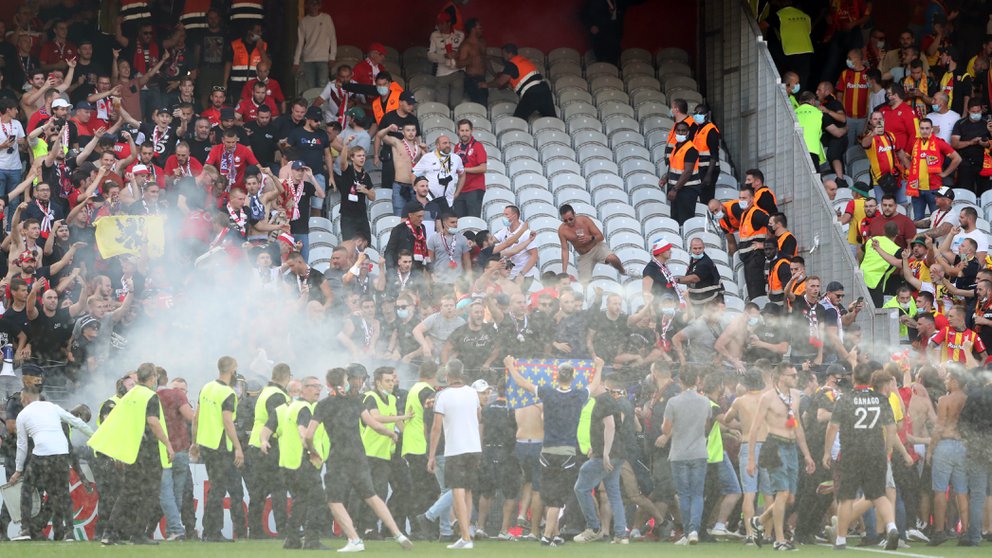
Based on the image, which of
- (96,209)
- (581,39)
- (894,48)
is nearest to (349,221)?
(96,209)

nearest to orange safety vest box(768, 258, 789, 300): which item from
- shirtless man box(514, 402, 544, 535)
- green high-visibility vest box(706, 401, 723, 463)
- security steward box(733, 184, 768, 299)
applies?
security steward box(733, 184, 768, 299)

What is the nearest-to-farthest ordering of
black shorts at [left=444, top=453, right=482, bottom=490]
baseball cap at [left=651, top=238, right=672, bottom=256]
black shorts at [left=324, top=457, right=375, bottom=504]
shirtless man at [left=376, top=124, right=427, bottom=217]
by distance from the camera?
black shorts at [left=324, top=457, right=375, bottom=504]
black shorts at [left=444, top=453, right=482, bottom=490]
baseball cap at [left=651, top=238, right=672, bottom=256]
shirtless man at [left=376, top=124, right=427, bottom=217]

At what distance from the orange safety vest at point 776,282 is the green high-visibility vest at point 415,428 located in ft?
18.8

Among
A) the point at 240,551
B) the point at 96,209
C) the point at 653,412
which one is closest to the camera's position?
the point at 240,551

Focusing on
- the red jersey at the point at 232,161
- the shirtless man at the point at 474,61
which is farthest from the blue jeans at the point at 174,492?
the shirtless man at the point at 474,61

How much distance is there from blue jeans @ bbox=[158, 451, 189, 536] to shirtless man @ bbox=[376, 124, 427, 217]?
566cm

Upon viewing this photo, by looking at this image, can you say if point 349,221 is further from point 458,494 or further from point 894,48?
point 894,48

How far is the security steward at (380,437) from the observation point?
563 inches

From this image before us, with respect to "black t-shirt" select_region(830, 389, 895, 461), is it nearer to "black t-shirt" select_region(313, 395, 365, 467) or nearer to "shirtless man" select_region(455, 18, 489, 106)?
"black t-shirt" select_region(313, 395, 365, 467)

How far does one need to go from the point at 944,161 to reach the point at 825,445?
8.38 m

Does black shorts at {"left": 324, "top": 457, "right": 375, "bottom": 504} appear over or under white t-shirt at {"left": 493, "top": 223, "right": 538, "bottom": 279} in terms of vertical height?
under

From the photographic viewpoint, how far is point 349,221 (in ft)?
61.6

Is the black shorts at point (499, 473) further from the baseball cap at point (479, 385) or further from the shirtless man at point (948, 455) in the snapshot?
the shirtless man at point (948, 455)

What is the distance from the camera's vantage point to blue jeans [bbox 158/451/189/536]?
14219 mm
